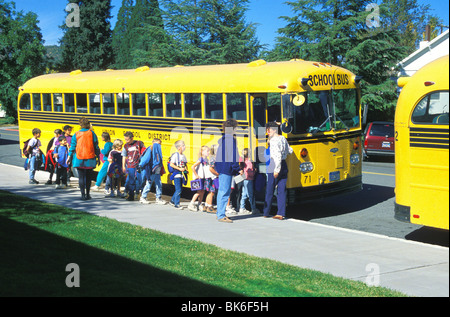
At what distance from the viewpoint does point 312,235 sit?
9492 millimetres

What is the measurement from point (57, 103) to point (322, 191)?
10061 millimetres

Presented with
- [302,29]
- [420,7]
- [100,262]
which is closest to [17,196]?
[100,262]

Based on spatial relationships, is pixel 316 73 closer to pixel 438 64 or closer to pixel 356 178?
pixel 356 178

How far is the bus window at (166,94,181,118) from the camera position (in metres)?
A: 13.3

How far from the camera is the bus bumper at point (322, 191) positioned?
11.1 metres

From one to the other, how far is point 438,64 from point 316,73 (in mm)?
3778

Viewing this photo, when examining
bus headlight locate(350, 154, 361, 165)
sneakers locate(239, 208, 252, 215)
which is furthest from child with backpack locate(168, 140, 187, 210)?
bus headlight locate(350, 154, 361, 165)

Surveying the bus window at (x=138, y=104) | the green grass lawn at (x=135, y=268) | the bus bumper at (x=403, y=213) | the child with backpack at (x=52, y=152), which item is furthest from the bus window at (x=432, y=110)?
the child with backpack at (x=52, y=152)

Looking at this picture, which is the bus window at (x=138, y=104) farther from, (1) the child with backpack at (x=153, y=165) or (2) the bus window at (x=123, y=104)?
Answer: (1) the child with backpack at (x=153, y=165)

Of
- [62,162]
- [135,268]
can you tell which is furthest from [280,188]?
[62,162]

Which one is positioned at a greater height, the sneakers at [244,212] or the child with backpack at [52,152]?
the child with backpack at [52,152]

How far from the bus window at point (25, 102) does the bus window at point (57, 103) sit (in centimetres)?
206

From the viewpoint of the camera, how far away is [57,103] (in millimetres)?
18344

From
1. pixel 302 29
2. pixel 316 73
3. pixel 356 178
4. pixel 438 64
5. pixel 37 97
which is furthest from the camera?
pixel 302 29
